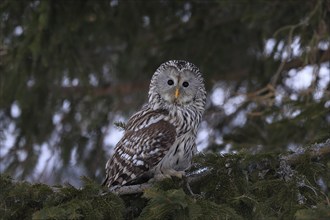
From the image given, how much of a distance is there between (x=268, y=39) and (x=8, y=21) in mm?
3163

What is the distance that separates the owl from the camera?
19.9 ft

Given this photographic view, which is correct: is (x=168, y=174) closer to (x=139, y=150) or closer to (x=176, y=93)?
(x=139, y=150)

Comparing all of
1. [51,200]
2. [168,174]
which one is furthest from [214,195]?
[51,200]

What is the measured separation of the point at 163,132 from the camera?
245 inches

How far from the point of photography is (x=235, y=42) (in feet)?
34.4

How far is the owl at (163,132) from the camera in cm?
608

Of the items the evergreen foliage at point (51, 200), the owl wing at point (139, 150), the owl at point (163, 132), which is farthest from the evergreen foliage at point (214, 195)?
the owl wing at point (139, 150)

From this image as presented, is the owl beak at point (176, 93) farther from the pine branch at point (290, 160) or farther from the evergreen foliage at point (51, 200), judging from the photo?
the evergreen foliage at point (51, 200)

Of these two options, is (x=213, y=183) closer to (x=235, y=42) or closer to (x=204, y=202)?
(x=204, y=202)

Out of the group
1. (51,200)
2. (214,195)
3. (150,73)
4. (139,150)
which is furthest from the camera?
(150,73)

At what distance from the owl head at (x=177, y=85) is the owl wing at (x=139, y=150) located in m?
0.39

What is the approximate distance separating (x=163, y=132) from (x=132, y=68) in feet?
16.6

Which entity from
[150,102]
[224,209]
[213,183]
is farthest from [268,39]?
[224,209]

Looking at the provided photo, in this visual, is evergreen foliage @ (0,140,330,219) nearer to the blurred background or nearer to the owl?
the owl
